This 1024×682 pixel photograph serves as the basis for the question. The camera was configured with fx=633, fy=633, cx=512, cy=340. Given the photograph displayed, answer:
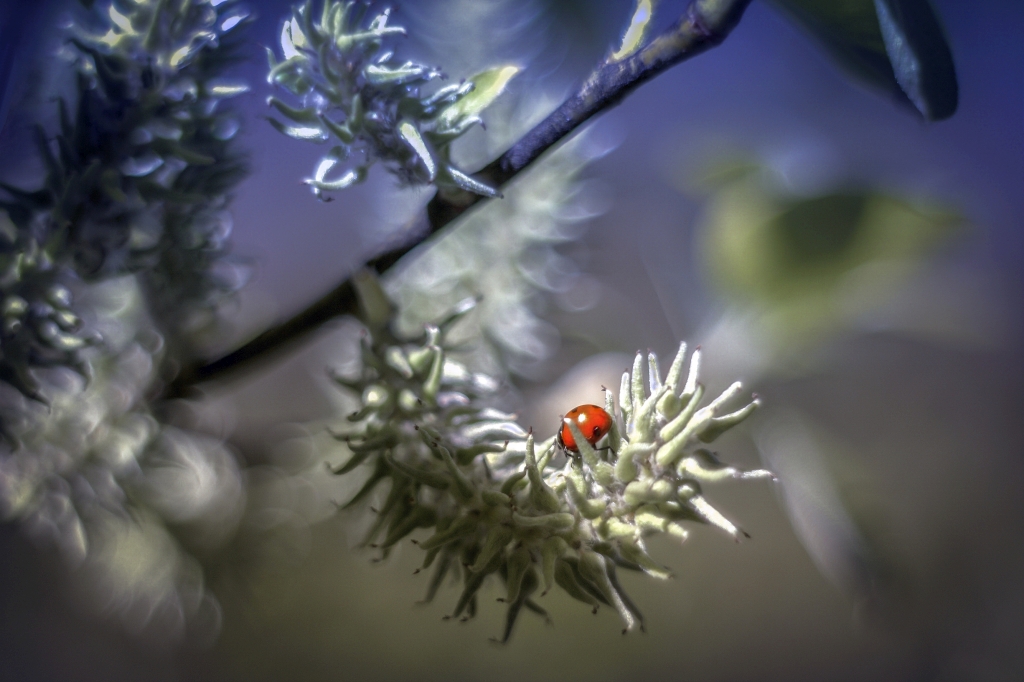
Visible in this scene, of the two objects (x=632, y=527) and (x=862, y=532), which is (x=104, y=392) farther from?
(x=862, y=532)

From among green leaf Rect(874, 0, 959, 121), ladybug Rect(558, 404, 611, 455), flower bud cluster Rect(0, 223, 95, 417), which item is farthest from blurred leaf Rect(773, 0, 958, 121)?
flower bud cluster Rect(0, 223, 95, 417)

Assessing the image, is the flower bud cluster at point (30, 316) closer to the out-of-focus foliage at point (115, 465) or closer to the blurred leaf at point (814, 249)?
the out-of-focus foliage at point (115, 465)

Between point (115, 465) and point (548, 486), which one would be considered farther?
point (115, 465)

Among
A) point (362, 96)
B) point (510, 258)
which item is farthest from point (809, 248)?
point (362, 96)

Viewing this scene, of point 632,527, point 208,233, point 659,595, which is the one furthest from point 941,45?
point 659,595

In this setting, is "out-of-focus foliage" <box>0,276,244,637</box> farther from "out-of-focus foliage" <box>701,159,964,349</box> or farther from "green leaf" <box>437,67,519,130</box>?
"out-of-focus foliage" <box>701,159,964,349</box>

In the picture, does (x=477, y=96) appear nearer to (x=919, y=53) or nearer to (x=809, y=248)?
(x=919, y=53)
